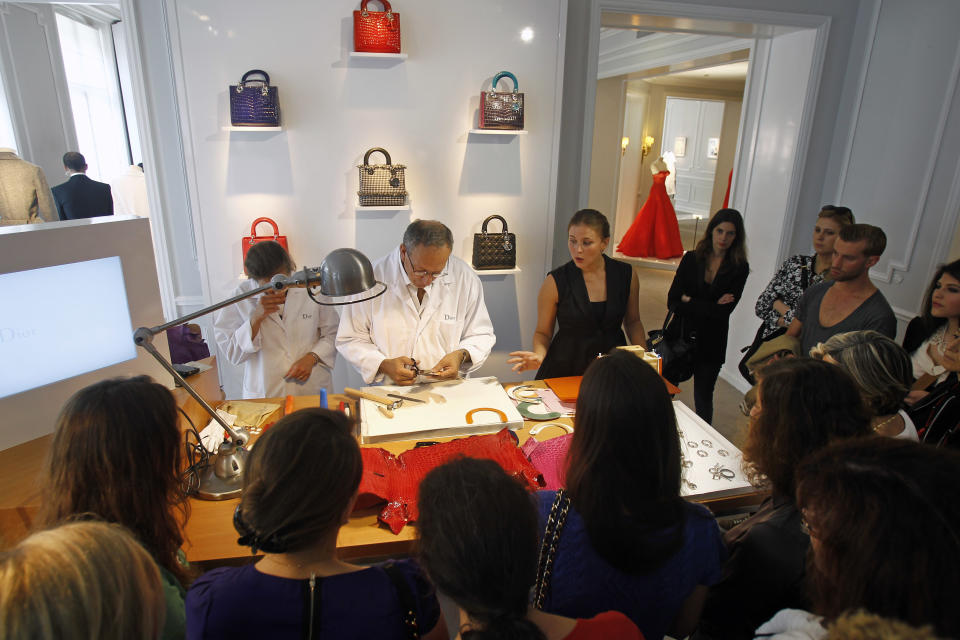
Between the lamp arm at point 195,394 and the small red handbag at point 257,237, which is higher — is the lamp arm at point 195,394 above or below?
below

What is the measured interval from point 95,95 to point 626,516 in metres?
8.85

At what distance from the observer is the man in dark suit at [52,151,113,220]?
200 inches

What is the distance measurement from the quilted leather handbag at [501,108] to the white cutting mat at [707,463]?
203 centimetres

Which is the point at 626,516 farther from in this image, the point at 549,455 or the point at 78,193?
the point at 78,193

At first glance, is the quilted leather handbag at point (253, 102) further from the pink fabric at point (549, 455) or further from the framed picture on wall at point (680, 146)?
the framed picture on wall at point (680, 146)

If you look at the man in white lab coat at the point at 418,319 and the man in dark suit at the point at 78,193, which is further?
the man in dark suit at the point at 78,193

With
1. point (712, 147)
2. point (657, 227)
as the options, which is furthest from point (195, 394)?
point (712, 147)

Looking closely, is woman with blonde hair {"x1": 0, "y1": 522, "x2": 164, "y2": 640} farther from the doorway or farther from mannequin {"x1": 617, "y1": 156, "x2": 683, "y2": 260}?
mannequin {"x1": 617, "y1": 156, "x2": 683, "y2": 260}

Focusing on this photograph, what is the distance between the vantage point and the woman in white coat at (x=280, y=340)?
2.62 metres

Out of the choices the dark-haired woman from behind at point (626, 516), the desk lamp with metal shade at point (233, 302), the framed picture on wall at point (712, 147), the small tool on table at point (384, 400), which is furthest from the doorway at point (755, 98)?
the framed picture on wall at point (712, 147)

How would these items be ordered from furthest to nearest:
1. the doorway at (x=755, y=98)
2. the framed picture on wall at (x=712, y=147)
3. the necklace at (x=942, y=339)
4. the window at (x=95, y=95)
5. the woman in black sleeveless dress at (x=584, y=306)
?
the framed picture on wall at (x=712, y=147)
the window at (x=95, y=95)
the doorway at (x=755, y=98)
the woman in black sleeveless dress at (x=584, y=306)
the necklace at (x=942, y=339)

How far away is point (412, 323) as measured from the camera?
2717 mm

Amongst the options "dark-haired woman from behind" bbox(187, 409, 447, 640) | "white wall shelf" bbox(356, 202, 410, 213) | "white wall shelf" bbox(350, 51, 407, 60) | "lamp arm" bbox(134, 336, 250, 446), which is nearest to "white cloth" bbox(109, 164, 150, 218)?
"white wall shelf" bbox(356, 202, 410, 213)

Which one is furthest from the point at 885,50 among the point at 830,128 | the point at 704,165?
the point at 704,165
